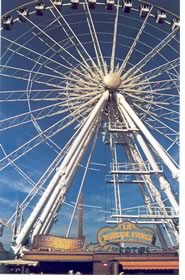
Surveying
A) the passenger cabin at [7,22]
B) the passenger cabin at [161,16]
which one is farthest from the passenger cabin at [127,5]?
the passenger cabin at [7,22]

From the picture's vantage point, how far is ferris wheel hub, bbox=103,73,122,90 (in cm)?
1584

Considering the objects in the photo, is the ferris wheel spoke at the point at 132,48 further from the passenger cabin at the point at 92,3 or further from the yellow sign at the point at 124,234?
the yellow sign at the point at 124,234

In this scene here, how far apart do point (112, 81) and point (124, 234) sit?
5.10 meters

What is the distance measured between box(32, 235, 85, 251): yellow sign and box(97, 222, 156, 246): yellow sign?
0.67m

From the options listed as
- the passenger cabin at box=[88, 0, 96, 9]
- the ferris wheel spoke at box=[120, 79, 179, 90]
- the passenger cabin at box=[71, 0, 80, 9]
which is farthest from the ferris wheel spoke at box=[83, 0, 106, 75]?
the ferris wheel spoke at box=[120, 79, 179, 90]

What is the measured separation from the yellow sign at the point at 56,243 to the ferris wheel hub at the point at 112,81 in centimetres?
503

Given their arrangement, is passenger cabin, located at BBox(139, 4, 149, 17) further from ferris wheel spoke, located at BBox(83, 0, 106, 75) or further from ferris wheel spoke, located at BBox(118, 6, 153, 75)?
ferris wheel spoke, located at BBox(83, 0, 106, 75)

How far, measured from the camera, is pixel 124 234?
A: 13094mm

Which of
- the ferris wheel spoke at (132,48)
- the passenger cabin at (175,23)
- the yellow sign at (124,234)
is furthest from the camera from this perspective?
the ferris wheel spoke at (132,48)

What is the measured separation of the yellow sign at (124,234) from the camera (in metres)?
13.0

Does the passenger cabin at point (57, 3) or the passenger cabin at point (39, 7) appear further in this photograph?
the passenger cabin at point (57, 3)

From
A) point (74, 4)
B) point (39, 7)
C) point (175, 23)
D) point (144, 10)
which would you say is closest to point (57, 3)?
point (74, 4)

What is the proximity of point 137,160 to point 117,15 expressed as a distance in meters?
4.62

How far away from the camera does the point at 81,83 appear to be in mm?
16266
